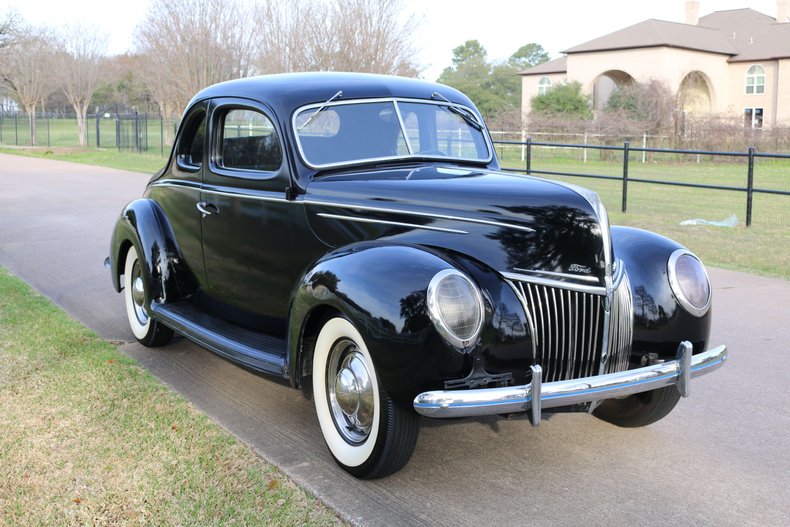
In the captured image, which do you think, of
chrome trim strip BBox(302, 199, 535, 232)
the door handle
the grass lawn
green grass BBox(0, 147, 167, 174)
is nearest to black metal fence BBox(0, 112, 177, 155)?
green grass BBox(0, 147, 167, 174)

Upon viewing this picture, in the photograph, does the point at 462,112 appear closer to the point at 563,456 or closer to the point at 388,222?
the point at 388,222

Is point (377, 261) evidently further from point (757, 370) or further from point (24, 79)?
point (24, 79)

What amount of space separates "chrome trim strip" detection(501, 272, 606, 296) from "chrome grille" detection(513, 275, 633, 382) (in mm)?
12

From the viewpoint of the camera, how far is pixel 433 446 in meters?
4.11

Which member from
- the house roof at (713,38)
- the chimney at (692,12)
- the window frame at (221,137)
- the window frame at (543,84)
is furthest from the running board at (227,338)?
the chimney at (692,12)

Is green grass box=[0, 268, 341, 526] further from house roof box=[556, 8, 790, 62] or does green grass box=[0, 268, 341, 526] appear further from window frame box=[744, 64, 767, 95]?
window frame box=[744, 64, 767, 95]

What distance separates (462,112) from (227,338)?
82.2 inches

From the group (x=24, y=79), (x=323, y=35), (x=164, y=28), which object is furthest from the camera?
(x=24, y=79)

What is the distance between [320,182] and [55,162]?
26.4 metres

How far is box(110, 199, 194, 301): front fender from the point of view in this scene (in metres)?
5.35

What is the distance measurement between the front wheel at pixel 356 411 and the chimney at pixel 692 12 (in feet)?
173

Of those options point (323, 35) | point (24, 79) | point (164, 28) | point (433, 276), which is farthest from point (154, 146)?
point (433, 276)

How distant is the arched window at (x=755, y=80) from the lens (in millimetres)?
46719

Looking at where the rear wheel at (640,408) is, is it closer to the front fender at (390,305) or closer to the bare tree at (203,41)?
the front fender at (390,305)
